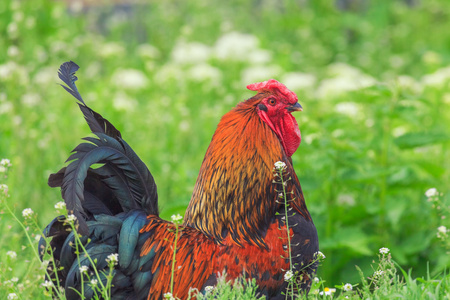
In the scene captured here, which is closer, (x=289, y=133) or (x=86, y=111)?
(x=86, y=111)

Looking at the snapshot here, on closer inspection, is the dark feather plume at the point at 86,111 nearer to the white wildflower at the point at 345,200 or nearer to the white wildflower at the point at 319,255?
the white wildflower at the point at 319,255

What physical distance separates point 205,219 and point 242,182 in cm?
27

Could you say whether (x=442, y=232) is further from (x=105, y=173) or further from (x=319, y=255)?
(x=105, y=173)

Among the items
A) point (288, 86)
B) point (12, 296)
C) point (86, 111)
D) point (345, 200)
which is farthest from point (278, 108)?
point (288, 86)

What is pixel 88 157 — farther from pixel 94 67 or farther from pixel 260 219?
pixel 94 67

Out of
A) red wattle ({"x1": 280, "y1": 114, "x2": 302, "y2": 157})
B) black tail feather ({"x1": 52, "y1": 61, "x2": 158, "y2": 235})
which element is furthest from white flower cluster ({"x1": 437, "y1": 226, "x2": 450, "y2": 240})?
black tail feather ({"x1": 52, "y1": 61, "x2": 158, "y2": 235})

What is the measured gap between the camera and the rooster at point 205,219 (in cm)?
279

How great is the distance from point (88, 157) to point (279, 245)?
99 centimetres

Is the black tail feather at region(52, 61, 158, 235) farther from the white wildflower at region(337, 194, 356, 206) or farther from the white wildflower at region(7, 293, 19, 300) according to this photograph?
the white wildflower at region(337, 194, 356, 206)

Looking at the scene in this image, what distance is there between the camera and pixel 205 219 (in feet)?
9.84

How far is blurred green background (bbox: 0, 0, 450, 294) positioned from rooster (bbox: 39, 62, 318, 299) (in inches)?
33.1

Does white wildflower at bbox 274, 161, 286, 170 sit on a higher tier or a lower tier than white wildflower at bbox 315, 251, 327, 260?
higher

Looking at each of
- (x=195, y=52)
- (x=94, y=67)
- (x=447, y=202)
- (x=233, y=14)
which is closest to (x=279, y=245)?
(x=447, y=202)

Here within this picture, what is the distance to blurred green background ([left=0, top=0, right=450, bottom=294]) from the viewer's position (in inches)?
178
